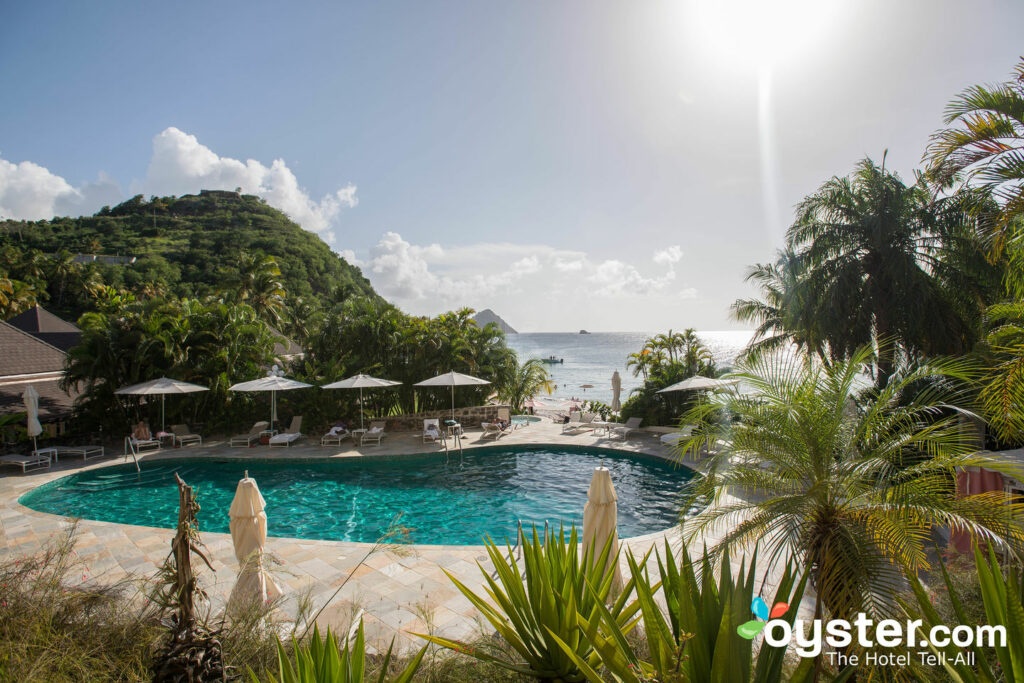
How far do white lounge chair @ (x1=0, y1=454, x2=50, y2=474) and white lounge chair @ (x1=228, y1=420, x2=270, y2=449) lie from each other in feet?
13.4

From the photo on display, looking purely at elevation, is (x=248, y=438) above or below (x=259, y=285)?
below

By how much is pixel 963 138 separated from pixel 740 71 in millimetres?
5300

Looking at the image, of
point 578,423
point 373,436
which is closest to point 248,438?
point 373,436

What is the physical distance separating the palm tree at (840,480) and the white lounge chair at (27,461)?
1527 cm

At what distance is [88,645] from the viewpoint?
292 cm

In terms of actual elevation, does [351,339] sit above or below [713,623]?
above

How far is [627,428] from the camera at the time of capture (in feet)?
50.2

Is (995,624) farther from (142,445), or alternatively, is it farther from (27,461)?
(142,445)

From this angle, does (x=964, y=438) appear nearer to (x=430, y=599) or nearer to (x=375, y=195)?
(x=430, y=599)

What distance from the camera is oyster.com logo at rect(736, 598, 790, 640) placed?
2.00 metres

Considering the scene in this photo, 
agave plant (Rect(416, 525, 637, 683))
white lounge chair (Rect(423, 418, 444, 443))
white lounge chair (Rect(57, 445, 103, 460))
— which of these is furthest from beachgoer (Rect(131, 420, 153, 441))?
agave plant (Rect(416, 525, 637, 683))

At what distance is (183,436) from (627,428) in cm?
1386

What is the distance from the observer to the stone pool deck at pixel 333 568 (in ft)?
15.7

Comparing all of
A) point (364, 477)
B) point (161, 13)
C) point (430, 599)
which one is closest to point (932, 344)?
point (430, 599)
